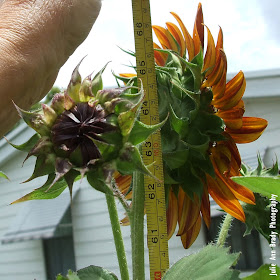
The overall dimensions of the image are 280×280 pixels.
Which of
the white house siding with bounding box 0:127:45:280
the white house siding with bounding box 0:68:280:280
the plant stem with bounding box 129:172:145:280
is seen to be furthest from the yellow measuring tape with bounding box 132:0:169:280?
the white house siding with bounding box 0:127:45:280

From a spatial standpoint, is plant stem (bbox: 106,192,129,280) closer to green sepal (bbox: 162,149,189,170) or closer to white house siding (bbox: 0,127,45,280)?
green sepal (bbox: 162,149,189,170)

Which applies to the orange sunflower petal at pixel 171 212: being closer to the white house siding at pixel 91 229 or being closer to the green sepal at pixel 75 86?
the green sepal at pixel 75 86

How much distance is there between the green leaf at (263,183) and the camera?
39 centimetres

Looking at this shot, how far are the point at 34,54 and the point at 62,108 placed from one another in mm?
78

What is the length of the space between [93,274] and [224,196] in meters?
0.14

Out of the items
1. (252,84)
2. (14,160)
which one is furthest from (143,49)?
(14,160)

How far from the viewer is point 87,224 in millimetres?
3484

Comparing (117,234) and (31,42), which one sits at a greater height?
(31,42)

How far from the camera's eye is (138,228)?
439mm

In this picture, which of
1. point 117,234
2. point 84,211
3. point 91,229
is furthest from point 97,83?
point 84,211

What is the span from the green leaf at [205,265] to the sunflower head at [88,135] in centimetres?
10

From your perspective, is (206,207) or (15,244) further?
(15,244)

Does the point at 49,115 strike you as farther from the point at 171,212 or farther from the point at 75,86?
the point at 171,212

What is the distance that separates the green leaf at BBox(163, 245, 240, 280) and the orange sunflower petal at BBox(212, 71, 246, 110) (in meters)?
0.13
